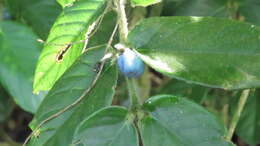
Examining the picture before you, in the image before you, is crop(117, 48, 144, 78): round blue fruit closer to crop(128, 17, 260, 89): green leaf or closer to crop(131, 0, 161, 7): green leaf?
crop(128, 17, 260, 89): green leaf

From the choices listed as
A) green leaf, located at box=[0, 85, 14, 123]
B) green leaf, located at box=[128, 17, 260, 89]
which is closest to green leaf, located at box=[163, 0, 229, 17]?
green leaf, located at box=[128, 17, 260, 89]

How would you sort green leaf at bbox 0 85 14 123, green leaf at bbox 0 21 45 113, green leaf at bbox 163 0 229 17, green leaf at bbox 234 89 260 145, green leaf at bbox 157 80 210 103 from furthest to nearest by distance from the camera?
green leaf at bbox 0 85 14 123 < green leaf at bbox 234 89 260 145 < green leaf at bbox 157 80 210 103 < green leaf at bbox 163 0 229 17 < green leaf at bbox 0 21 45 113

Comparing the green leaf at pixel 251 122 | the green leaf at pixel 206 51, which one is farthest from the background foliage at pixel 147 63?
the green leaf at pixel 251 122

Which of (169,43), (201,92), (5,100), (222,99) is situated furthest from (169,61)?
(5,100)

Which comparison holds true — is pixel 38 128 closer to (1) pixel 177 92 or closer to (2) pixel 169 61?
(2) pixel 169 61

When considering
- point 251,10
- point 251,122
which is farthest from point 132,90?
point 251,122

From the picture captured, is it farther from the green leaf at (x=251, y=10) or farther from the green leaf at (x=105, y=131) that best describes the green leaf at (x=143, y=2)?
the green leaf at (x=251, y=10)
